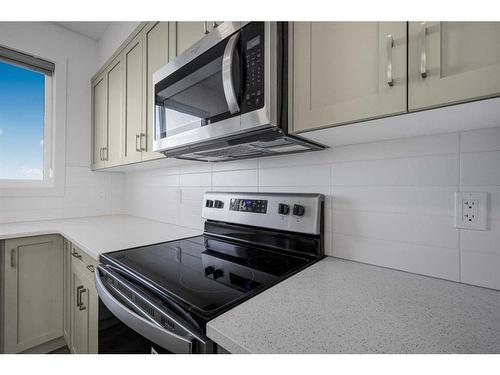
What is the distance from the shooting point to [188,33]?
1120mm

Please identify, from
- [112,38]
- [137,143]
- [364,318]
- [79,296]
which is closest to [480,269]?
[364,318]

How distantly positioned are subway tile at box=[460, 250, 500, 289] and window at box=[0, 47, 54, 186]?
9.11 ft

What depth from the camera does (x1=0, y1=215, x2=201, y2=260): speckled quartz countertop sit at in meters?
1.21

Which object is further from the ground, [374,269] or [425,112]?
[425,112]

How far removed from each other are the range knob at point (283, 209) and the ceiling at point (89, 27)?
2272 millimetres

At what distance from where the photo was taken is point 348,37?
2.14ft

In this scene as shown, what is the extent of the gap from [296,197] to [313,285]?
399 millimetres

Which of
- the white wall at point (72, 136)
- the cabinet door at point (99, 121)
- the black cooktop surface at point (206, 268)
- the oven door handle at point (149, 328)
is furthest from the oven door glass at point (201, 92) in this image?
the white wall at point (72, 136)

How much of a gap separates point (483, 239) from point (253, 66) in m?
0.88

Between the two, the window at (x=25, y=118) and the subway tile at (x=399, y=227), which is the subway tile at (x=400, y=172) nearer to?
the subway tile at (x=399, y=227)
